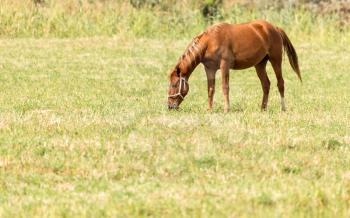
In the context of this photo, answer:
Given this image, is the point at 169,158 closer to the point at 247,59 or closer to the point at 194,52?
the point at 194,52

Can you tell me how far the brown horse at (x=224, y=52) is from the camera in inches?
571

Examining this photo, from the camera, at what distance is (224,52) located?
1462 cm

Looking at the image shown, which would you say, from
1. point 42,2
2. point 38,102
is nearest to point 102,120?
point 38,102

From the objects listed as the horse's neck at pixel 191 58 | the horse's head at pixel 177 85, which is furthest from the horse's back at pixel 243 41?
the horse's head at pixel 177 85

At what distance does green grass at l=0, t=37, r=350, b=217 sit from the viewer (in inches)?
298

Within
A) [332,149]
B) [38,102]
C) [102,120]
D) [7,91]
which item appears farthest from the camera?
[7,91]

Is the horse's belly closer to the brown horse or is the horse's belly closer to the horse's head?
the brown horse

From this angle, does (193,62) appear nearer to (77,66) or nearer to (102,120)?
(102,120)

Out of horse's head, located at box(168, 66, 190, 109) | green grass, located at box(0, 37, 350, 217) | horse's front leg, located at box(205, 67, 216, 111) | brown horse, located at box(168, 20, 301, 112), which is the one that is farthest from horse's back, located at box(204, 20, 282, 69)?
green grass, located at box(0, 37, 350, 217)

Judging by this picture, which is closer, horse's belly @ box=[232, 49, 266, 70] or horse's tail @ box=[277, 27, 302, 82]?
horse's belly @ box=[232, 49, 266, 70]

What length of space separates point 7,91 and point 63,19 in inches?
527

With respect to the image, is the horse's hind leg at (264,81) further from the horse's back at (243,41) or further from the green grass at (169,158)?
the horse's back at (243,41)

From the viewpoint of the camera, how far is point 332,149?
10.3 metres

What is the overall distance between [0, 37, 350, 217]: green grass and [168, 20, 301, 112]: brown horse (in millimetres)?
511
